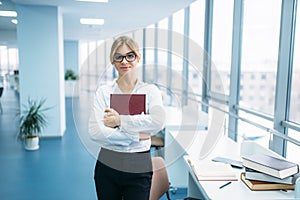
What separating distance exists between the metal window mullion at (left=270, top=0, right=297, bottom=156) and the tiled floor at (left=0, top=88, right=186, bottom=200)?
1233 mm

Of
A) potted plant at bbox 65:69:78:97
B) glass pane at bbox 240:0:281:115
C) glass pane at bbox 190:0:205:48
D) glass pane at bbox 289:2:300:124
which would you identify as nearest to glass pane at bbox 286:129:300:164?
glass pane at bbox 289:2:300:124

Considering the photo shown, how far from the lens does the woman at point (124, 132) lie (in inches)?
52.5

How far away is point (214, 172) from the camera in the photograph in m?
1.77

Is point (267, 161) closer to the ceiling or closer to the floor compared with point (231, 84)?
closer to the floor

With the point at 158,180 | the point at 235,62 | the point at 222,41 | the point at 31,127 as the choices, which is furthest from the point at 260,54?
the point at 31,127

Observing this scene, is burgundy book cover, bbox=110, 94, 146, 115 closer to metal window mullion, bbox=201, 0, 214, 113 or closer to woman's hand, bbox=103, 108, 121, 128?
woman's hand, bbox=103, 108, 121, 128

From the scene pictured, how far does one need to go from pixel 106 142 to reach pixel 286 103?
2.01m

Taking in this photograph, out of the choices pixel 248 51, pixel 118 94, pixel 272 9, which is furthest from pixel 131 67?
pixel 248 51

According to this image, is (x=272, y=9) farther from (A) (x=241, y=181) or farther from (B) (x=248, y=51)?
(A) (x=241, y=181)

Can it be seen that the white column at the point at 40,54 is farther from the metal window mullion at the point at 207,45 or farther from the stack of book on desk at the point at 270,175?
the stack of book on desk at the point at 270,175

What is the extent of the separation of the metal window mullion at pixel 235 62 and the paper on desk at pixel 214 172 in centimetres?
186

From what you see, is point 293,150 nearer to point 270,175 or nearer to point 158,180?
point 270,175

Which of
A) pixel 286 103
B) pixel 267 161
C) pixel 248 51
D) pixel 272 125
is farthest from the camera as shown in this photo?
pixel 248 51

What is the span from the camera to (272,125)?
2887mm
